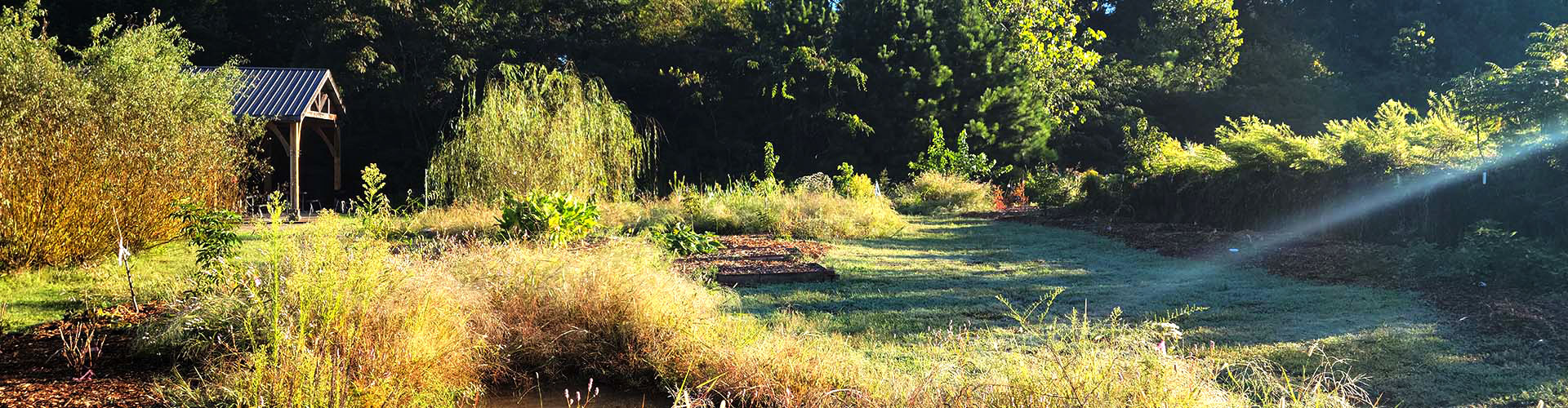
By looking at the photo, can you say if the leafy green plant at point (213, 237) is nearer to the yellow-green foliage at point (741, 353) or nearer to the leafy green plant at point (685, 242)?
the yellow-green foliage at point (741, 353)

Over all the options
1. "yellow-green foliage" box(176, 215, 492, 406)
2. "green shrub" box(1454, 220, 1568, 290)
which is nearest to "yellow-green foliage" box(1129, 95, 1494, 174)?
"green shrub" box(1454, 220, 1568, 290)

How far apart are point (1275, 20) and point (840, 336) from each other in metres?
30.3

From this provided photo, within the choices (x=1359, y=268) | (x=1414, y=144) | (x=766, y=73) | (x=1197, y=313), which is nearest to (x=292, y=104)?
(x=766, y=73)

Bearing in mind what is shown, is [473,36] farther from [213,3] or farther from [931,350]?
[931,350]

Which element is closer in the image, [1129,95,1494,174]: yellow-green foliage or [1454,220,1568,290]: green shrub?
[1454,220,1568,290]: green shrub

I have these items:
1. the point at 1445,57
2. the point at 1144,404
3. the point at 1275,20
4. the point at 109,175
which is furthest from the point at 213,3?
the point at 1445,57

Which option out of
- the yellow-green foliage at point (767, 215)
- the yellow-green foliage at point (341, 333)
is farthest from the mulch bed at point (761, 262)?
the yellow-green foliage at point (341, 333)

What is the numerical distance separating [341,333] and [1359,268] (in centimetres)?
664

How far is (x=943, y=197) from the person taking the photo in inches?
650

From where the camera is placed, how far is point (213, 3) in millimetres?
21750

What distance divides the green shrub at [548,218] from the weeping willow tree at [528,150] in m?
3.12

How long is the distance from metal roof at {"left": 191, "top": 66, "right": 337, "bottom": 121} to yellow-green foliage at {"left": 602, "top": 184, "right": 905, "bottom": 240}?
6451mm

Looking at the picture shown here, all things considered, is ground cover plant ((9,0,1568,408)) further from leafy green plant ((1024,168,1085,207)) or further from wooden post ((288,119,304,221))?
wooden post ((288,119,304,221))

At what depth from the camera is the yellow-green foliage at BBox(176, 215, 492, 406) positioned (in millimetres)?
3117
